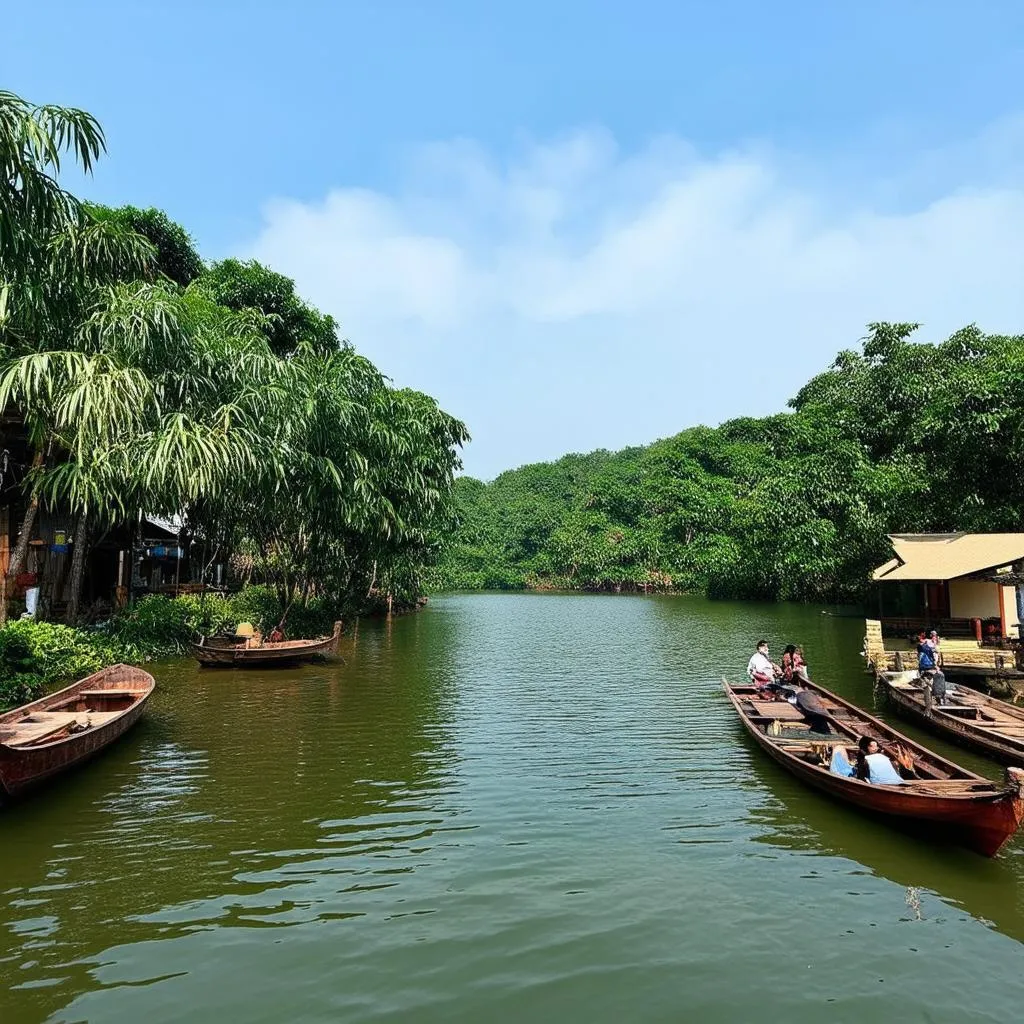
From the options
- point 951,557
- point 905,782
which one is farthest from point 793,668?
point 951,557

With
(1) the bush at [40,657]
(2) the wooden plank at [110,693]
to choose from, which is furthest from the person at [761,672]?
(1) the bush at [40,657]

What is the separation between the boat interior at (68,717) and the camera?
9.30m

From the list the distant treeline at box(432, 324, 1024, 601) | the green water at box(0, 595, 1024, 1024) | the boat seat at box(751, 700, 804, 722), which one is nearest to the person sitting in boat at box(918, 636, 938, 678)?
the boat seat at box(751, 700, 804, 722)

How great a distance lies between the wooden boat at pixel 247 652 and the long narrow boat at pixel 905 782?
11035mm

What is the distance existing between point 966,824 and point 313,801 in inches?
268

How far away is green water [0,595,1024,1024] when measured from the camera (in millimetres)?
5008

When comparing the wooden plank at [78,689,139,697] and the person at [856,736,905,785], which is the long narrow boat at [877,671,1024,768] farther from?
the wooden plank at [78,689,139,697]

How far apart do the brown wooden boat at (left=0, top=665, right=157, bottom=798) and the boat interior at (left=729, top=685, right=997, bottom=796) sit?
8.87 metres

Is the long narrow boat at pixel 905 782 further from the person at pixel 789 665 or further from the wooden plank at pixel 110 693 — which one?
the wooden plank at pixel 110 693

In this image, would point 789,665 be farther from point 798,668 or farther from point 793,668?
point 798,668

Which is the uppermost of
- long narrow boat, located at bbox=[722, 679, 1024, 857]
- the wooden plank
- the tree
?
the tree

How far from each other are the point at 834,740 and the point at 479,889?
589cm

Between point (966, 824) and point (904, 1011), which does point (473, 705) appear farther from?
point (904, 1011)

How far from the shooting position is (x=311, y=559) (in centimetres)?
2483
